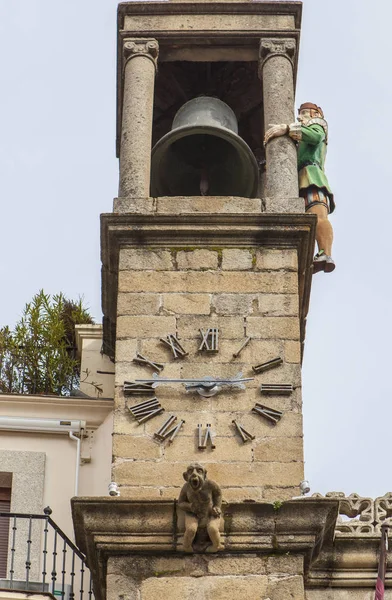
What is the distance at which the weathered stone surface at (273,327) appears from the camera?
12.6m

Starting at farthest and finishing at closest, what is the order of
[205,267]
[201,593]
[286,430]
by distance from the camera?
[205,267], [286,430], [201,593]

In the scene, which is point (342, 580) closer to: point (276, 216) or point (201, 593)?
point (201, 593)

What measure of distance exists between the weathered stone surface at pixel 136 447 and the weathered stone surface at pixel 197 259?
1549 millimetres

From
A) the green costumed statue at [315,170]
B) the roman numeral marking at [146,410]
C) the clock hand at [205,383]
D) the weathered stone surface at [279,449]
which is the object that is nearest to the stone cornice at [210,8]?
the green costumed statue at [315,170]

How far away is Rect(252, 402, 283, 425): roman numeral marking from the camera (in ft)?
39.8

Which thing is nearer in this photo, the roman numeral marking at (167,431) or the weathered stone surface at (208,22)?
the roman numeral marking at (167,431)

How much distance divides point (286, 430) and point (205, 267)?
1.54 metres

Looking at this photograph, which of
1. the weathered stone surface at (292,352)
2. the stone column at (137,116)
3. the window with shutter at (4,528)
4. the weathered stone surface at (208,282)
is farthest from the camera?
the stone column at (137,116)

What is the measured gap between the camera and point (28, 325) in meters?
15.5

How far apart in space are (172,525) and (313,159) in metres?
4.25

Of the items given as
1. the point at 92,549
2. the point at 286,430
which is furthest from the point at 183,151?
the point at 92,549

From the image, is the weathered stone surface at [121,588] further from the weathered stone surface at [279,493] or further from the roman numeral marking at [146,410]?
the roman numeral marking at [146,410]

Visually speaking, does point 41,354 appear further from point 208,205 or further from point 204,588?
point 204,588

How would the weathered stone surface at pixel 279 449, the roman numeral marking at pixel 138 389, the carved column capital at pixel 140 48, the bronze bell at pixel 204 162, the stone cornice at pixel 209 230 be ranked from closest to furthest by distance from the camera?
the weathered stone surface at pixel 279 449 < the roman numeral marking at pixel 138 389 < the stone cornice at pixel 209 230 < the carved column capital at pixel 140 48 < the bronze bell at pixel 204 162
